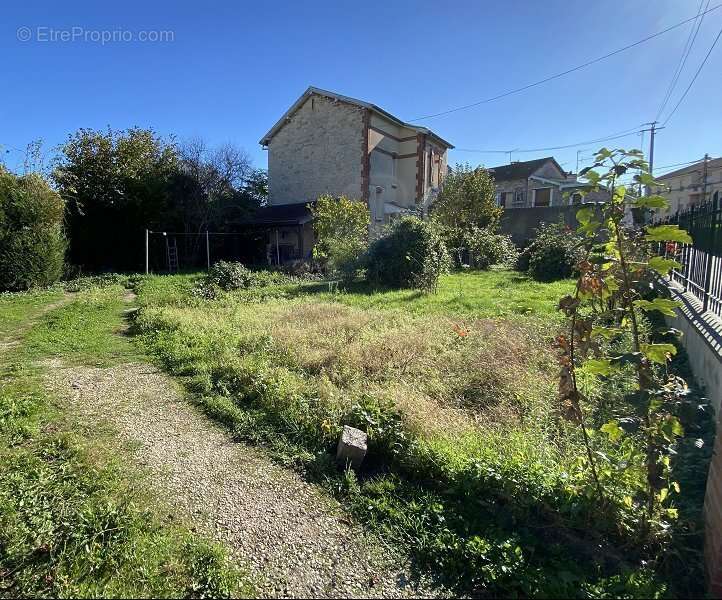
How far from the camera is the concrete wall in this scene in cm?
2036

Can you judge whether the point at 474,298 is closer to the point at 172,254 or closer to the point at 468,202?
the point at 468,202

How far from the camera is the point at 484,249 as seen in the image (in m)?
17.9

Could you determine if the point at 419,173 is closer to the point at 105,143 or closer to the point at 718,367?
the point at 105,143

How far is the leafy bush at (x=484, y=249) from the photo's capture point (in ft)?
58.6

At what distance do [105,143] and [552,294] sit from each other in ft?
59.0

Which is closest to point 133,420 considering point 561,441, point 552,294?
point 561,441

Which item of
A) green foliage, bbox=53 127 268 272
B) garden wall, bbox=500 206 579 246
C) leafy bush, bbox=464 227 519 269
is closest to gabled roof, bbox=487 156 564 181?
garden wall, bbox=500 206 579 246

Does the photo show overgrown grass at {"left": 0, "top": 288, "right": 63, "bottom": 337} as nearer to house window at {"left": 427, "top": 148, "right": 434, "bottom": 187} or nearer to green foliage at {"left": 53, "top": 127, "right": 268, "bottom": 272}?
green foliage at {"left": 53, "top": 127, "right": 268, "bottom": 272}

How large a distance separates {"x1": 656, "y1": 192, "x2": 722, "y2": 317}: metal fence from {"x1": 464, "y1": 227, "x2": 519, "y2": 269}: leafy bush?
11642mm

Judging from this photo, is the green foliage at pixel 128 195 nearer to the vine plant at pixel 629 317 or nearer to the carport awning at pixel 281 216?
the carport awning at pixel 281 216

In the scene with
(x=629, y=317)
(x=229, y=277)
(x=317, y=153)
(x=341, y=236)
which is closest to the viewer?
(x=629, y=317)

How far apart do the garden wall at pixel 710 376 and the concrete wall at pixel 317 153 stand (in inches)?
650

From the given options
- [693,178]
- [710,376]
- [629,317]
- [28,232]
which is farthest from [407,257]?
[693,178]

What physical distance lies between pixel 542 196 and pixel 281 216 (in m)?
23.8
